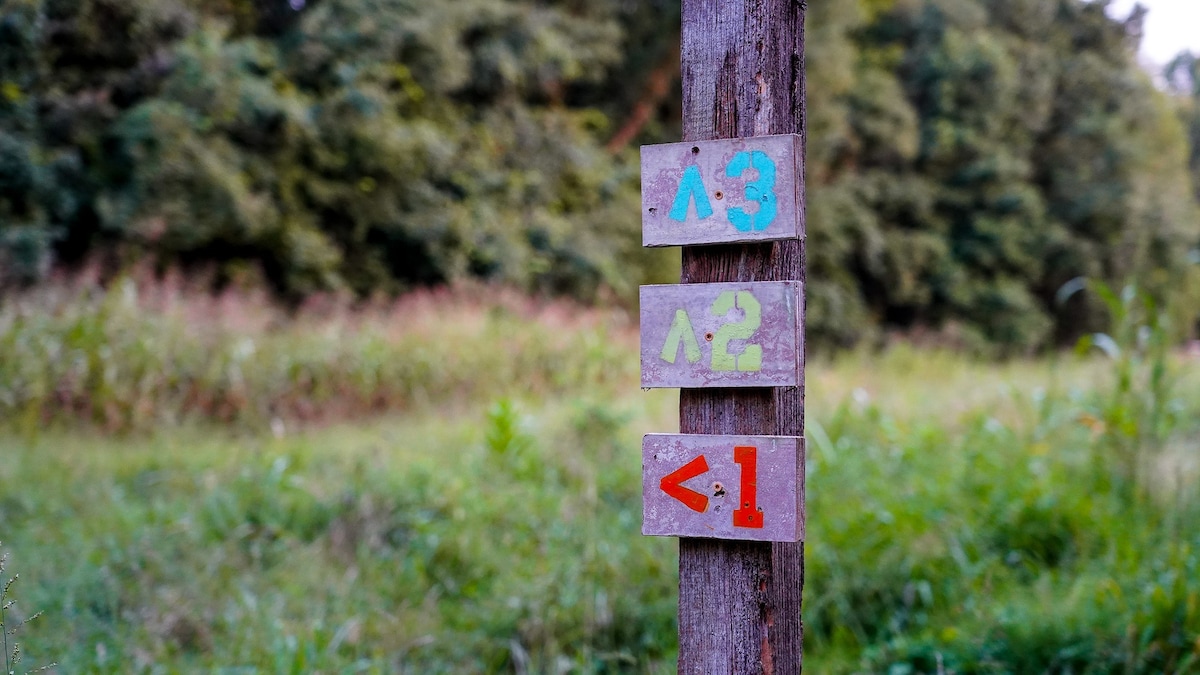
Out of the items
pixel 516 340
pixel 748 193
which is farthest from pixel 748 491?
pixel 516 340

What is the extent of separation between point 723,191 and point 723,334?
0.28 m

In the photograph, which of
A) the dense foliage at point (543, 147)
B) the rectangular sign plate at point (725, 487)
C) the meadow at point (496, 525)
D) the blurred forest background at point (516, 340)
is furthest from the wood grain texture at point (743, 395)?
the dense foliage at point (543, 147)

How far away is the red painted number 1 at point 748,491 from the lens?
1618mm

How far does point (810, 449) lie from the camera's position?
554 centimetres

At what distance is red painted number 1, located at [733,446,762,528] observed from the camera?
1618 mm

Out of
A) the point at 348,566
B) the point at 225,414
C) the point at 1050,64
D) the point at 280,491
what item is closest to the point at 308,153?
the point at 225,414

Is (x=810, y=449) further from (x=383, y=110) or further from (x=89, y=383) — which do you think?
(x=383, y=110)

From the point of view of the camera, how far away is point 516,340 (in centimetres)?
910

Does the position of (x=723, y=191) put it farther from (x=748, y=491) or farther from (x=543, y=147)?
(x=543, y=147)

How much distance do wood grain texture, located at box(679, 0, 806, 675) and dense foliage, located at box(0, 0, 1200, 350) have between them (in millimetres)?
7696

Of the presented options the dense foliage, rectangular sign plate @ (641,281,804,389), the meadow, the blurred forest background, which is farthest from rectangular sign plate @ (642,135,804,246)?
the dense foliage

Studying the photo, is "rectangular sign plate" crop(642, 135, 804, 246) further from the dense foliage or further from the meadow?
the dense foliage

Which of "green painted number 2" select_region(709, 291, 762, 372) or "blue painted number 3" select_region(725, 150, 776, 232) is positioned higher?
"blue painted number 3" select_region(725, 150, 776, 232)

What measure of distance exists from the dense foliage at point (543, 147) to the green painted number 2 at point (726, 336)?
7703mm
